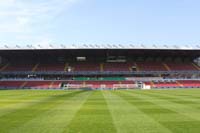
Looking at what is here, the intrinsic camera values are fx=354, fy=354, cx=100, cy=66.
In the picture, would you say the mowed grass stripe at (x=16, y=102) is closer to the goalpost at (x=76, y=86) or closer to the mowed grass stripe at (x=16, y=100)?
the mowed grass stripe at (x=16, y=100)

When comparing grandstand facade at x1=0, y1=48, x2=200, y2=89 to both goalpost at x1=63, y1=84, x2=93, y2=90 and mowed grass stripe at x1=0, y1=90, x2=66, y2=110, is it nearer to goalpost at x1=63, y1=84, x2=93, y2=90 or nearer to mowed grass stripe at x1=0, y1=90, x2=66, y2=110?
goalpost at x1=63, y1=84, x2=93, y2=90

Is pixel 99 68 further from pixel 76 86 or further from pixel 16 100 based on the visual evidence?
pixel 16 100

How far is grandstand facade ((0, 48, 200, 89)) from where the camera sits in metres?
75.9

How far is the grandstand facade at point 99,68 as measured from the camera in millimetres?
75938

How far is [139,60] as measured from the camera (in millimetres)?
85625

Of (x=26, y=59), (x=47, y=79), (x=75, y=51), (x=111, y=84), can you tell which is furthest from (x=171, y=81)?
(x=26, y=59)

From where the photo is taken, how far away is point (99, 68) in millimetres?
81438

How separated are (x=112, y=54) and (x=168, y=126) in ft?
240

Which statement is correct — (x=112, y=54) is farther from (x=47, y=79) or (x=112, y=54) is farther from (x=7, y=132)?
(x=7, y=132)

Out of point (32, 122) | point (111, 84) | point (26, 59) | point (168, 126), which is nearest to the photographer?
point (168, 126)

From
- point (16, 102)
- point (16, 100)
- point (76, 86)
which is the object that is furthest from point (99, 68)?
point (16, 102)

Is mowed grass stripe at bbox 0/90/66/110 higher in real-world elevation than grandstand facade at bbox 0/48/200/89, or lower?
lower

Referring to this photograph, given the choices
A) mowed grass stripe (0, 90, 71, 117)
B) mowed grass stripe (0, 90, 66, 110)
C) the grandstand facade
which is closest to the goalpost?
the grandstand facade

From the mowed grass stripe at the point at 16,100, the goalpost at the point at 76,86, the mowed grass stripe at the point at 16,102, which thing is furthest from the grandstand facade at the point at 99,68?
the mowed grass stripe at the point at 16,102
